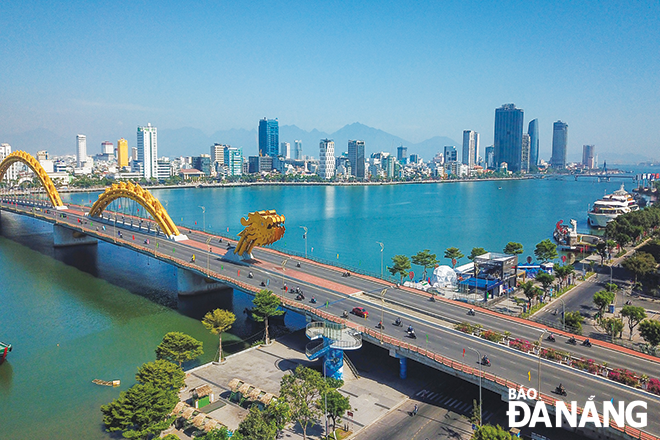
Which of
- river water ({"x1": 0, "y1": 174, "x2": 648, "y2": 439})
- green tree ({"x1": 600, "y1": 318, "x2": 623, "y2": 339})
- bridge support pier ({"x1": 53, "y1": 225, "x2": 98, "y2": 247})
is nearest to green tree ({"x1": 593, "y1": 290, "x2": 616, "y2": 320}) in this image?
green tree ({"x1": 600, "y1": 318, "x2": 623, "y2": 339})

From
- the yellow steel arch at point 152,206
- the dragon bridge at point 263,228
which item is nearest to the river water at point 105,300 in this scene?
the yellow steel arch at point 152,206

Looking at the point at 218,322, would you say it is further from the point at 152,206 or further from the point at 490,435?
Answer: the point at 152,206

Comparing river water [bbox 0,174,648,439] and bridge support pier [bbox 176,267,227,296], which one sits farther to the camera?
bridge support pier [bbox 176,267,227,296]

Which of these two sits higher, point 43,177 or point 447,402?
point 43,177

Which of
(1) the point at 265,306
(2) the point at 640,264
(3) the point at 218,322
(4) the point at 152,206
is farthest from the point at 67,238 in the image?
(2) the point at 640,264

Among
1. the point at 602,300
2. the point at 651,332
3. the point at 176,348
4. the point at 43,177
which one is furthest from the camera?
the point at 43,177

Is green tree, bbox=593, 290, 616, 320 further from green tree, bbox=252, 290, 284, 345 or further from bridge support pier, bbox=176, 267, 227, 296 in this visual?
bridge support pier, bbox=176, 267, 227, 296

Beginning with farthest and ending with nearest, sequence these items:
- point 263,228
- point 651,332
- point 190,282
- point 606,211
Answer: point 606,211
point 190,282
point 263,228
point 651,332
